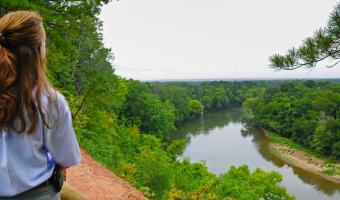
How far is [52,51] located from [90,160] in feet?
10.7

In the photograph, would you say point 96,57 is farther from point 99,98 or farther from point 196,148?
point 196,148

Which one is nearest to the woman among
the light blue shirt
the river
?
the light blue shirt

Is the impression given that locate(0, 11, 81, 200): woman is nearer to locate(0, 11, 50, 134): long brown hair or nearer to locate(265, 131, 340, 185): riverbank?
locate(0, 11, 50, 134): long brown hair

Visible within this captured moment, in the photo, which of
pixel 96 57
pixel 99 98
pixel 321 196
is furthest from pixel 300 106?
pixel 99 98

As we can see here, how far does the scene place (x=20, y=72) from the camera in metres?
1.70

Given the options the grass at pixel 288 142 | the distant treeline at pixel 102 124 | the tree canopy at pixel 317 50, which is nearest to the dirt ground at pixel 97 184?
the distant treeline at pixel 102 124

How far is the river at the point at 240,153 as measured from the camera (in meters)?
29.4

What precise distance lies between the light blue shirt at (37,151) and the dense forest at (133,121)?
19.8 feet

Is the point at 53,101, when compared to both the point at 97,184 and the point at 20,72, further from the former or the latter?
the point at 97,184

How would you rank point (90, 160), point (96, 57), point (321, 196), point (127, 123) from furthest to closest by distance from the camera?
point (127, 123) < point (321, 196) < point (96, 57) < point (90, 160)

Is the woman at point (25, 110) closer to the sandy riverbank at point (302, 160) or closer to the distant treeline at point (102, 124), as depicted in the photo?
the distant treeline at point (102, 124)

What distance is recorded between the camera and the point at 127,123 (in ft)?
116

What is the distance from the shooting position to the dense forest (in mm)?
9312

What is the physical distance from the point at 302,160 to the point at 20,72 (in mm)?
39637
